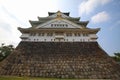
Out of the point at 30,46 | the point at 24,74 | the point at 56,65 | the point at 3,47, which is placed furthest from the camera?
the point at 3,47

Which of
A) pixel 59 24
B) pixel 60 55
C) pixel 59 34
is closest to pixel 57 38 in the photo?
pixel 59 34

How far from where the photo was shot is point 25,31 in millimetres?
21500

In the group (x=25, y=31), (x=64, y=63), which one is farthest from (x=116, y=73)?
(x=25, y=31)

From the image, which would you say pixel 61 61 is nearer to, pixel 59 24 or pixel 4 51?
pixel 59 24

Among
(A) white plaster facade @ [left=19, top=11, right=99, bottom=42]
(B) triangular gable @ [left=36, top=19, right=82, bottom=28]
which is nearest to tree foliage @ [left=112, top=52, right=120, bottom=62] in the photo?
(A) white plaster facade @ [left=19, top=11, right=99, bottom=42]

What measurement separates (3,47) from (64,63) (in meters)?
17.0

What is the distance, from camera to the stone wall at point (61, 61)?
1609 cm

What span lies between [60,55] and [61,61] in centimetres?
110

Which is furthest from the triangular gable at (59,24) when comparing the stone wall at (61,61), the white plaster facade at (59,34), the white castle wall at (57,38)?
the stone wall at (61,61)

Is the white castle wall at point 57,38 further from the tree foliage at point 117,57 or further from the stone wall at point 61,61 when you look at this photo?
the tree foliage at point 117,57

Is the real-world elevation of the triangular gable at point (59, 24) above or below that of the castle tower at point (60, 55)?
above

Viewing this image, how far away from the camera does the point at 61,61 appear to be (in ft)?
58.5

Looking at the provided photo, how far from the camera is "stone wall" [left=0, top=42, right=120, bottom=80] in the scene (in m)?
16.1

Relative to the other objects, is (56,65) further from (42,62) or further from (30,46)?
(30,46)
